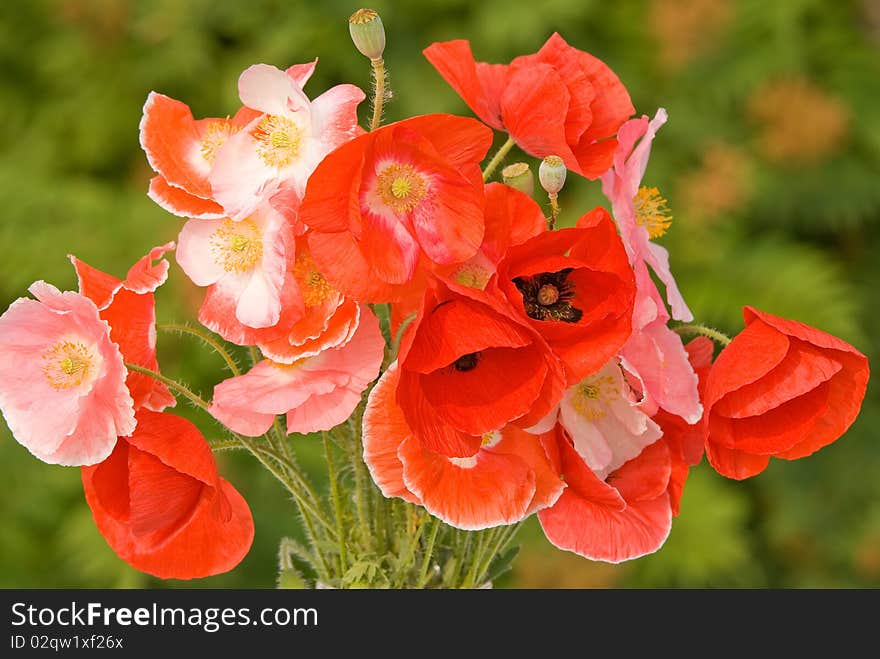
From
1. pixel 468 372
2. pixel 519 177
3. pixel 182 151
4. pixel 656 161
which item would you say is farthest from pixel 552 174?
pixel 656 161

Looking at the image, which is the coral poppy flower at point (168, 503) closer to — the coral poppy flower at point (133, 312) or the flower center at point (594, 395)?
the coral poppy flower at point (133, 312)

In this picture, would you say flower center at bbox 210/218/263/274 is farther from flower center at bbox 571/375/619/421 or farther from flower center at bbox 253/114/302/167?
flower center at bbox 571/375/619/421

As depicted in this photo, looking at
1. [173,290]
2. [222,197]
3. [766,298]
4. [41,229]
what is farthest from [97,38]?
[222,197]

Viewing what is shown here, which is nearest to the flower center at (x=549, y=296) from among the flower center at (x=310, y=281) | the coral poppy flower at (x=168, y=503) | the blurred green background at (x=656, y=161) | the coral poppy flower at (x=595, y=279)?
the coral poppy flower at (x=595, y=279)

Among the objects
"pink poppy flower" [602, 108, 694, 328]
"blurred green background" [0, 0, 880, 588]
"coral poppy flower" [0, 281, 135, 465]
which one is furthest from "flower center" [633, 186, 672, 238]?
"blurred green background" [0, 0, 880, 588]

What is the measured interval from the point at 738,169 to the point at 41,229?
1.21 metres

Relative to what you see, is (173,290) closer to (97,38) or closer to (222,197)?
(97,38)

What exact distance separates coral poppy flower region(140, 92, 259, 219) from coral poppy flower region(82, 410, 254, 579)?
136 mm

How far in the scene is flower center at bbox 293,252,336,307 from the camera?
2.35ft

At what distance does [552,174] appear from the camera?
2.35 feet

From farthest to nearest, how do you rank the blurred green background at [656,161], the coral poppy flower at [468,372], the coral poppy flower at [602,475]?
the blurred green background at [656,161] < the coral poppy flower at [602,475] < the coral poppy flower at [468,372]

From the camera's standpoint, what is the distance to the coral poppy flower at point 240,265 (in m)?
0.70

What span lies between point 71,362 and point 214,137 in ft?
0.60

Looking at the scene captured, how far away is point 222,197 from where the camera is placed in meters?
0.71
